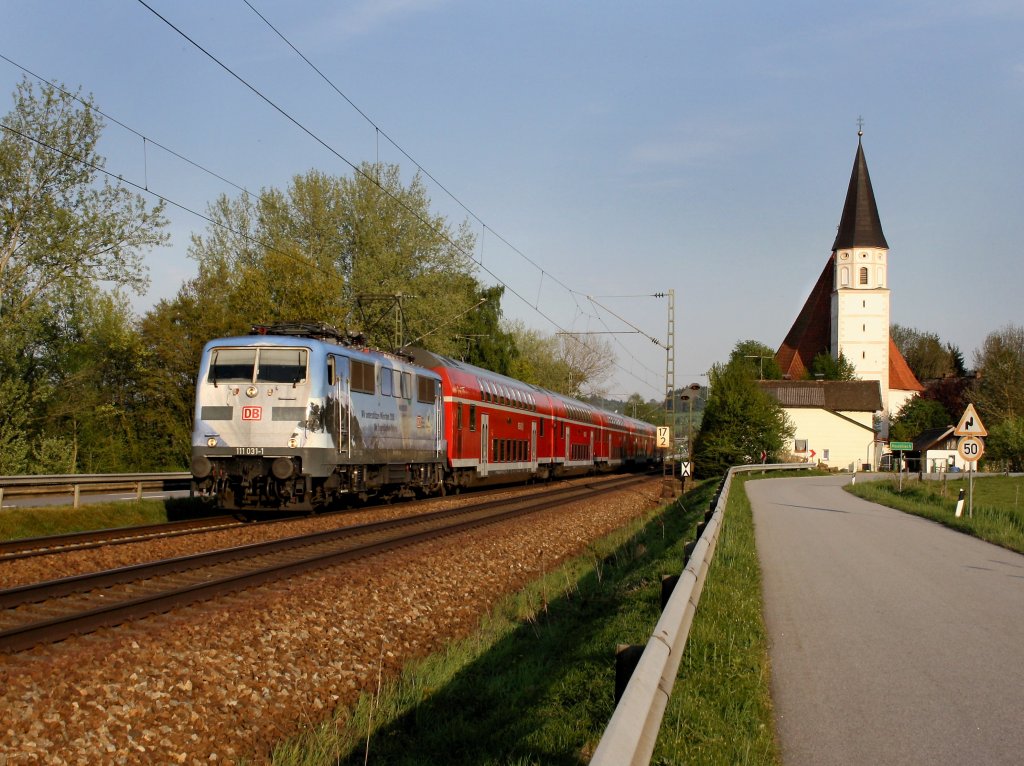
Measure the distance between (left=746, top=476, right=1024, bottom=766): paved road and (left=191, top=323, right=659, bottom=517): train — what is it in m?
8.00

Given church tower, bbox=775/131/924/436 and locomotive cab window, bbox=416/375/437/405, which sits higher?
church tower, bbox=775/131/924/436

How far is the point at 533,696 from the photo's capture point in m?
6.91

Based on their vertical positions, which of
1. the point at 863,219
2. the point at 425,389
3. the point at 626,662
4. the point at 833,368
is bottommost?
the point at 626,662

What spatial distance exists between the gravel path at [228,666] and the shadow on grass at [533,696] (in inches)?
24.3

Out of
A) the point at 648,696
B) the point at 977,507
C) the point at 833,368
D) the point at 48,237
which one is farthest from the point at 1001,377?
the point at 648,696

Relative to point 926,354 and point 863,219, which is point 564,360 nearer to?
point 863,219

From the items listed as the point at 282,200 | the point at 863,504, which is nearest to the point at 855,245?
the point at 282,200

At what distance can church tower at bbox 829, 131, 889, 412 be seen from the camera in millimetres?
105312

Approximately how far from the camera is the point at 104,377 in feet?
127

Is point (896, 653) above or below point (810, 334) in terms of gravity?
below

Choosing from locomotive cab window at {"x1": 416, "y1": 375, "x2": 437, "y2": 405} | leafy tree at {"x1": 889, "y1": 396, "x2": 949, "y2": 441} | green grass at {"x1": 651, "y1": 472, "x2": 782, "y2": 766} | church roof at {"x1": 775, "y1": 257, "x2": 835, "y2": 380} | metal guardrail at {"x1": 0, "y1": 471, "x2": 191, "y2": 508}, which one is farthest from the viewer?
church roof at {"x1": 775, "y1": 257, "x2": 835, "y2": 380}

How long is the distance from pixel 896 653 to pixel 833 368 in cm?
10143

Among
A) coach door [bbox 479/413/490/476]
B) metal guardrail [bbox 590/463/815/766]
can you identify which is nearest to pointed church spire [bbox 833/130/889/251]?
coach door [bbox 479/413/490/476]

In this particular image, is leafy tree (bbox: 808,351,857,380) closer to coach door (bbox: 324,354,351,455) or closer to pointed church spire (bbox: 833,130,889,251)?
pointed church spire (bbox: 833,130,889,251)
